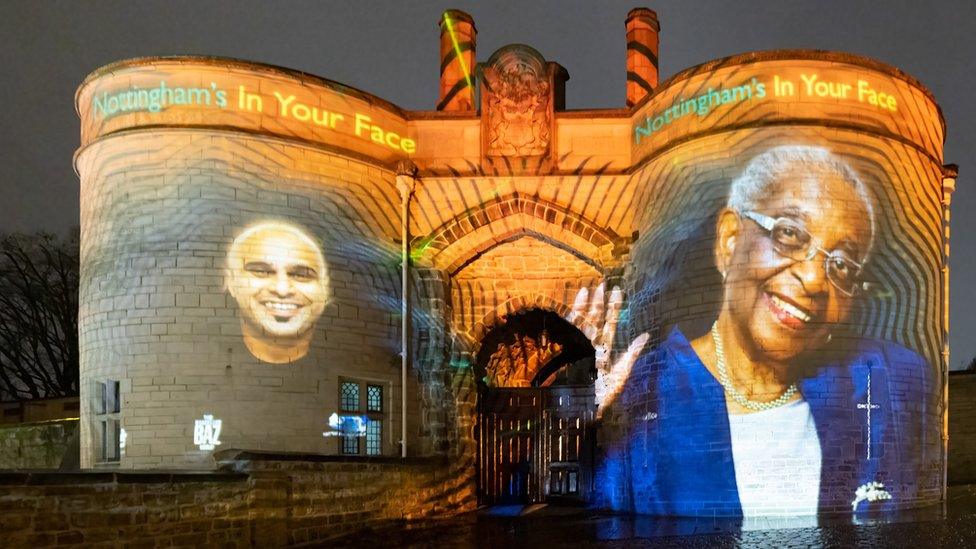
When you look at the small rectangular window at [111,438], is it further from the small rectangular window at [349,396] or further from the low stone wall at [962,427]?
the low stone wall at [962,427]

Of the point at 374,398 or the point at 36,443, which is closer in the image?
the point at 374,398

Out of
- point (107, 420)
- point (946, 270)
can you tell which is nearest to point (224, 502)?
point (107, 420)

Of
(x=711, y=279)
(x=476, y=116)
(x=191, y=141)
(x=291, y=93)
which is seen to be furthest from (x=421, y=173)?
(x=711, y=279)

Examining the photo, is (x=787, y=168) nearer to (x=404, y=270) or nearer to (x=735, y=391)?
(x=735, y=391)

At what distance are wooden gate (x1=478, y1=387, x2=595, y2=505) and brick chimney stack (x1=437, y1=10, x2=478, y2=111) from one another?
5.66m

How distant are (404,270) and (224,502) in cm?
706

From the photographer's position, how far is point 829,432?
14570mm

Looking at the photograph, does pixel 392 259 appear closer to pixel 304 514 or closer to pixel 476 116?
pixel 476 116

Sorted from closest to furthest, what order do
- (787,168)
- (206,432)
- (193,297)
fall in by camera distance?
(206,432) → (787,168) → (193,297)

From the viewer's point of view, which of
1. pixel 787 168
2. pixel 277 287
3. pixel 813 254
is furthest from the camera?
pixel 277 287

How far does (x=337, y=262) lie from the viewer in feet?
54.7

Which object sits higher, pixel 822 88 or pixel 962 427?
pixel 822 88

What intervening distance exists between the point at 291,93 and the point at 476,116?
334 centimetres

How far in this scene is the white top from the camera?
14492 millimetres
